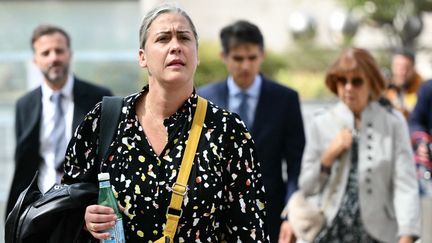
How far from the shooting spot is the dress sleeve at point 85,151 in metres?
4.32

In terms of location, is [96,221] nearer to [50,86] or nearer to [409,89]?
[50,86]

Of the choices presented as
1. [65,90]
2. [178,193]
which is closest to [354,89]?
[65,90]

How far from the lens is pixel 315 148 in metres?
7.02

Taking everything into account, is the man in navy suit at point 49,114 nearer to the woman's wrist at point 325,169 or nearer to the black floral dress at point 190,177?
the woman's wrist at point 325,169

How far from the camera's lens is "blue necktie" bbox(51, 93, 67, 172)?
7280 mm

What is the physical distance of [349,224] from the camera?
6723 mm

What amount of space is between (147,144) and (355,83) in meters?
2.93

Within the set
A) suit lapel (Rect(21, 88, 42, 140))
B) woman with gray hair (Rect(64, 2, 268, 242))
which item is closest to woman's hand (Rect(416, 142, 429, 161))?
suit lapel (Rect(21, 88, 42, 140))

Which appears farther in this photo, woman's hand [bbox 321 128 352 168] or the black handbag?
woman's hand [bbox 321 128 352 168]

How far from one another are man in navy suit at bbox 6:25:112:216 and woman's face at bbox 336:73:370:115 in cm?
158

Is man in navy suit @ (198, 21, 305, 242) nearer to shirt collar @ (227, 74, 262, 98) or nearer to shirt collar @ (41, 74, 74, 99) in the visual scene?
shirt collar @ (227, 74, 262, 98)

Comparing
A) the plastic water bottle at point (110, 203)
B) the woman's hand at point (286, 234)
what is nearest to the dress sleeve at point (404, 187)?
the woman's hand at point (286, 234)

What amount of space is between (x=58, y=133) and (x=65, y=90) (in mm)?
316

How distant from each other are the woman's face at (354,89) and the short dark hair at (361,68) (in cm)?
3
